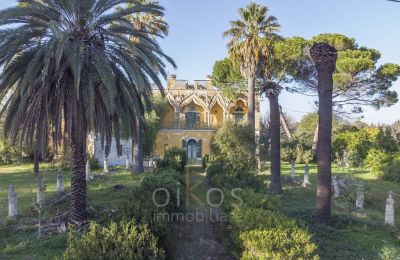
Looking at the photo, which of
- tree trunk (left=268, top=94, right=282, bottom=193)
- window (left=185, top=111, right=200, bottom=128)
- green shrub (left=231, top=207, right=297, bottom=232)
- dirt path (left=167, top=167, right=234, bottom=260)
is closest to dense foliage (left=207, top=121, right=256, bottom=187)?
tree trunk (left=268, top=94, right=282, bottom=193)

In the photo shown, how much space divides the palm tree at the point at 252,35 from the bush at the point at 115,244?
17808mm

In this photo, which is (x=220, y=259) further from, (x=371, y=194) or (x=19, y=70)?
(x=371, y=194)

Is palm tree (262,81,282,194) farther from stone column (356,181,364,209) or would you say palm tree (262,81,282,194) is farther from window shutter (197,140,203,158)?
window shutter (197,140,203,158)

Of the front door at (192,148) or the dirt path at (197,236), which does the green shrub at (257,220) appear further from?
the front door at (192,148)

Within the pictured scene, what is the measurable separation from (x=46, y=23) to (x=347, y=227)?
1008cm

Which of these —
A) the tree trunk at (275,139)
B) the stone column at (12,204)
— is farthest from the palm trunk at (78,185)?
the tree trunk at (275,139)

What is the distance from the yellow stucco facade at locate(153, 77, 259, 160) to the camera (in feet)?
114

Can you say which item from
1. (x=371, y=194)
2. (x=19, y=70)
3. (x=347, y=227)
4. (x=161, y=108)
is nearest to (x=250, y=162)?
(x=371, y=194)

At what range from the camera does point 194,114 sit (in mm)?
36469

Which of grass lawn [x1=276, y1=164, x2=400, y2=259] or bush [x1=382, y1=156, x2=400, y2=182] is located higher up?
bush [x1=382, y1=156, x2=400, y2=182]

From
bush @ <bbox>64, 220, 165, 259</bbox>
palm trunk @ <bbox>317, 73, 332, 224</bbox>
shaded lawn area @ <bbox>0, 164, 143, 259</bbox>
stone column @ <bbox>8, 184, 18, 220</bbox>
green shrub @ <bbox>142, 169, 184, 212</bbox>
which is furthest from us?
palm trunk @ <bbox>317, 73, 332, 224</bbox>

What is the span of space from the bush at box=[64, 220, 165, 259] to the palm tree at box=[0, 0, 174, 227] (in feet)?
11.4

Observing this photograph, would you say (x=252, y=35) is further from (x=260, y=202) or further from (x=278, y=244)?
(x=278, y=244)

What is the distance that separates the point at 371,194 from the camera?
55.3ft
